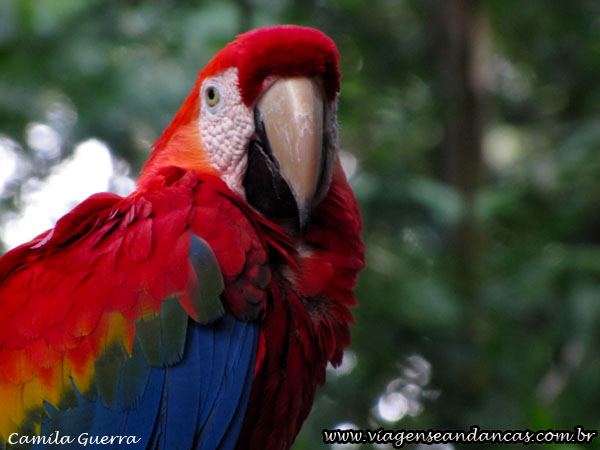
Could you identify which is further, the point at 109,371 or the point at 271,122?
the point at 271,122

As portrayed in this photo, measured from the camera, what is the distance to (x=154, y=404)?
109cm

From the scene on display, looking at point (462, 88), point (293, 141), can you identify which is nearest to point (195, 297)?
point (293, 141)

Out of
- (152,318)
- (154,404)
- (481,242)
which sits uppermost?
(152,318)

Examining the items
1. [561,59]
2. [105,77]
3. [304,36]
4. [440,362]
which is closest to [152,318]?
[304,36]

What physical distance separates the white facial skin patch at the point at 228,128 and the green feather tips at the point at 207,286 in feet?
0.72

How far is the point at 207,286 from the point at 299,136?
30 cm

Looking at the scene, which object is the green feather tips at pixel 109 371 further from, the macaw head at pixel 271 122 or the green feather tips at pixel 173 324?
the macaw head at pixel 271 122

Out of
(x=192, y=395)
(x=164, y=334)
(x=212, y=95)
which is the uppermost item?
(x=212, y=95)

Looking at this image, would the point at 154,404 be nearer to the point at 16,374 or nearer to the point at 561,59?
the point at 16,374

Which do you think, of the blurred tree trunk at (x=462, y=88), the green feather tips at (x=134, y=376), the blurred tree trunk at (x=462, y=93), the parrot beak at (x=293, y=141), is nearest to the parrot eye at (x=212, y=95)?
the parrot beak at (x=293, y=141)

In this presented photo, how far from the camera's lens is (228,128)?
1280 mm

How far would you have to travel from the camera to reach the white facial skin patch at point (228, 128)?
126 centimetres

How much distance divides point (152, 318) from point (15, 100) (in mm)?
1506

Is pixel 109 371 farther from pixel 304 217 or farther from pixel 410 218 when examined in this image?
pixel 410 218
